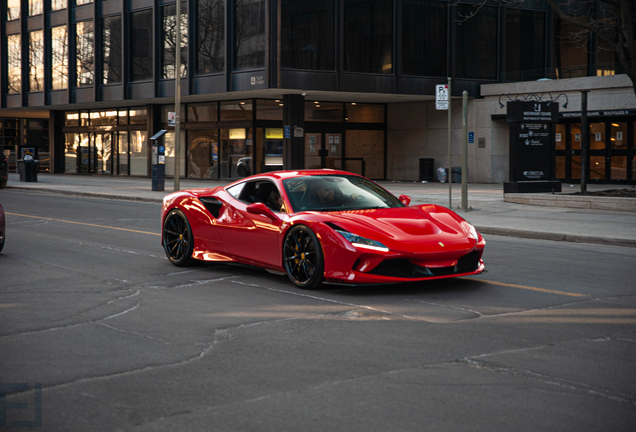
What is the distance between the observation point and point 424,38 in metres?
34.5

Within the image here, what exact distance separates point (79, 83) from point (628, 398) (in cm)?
4168

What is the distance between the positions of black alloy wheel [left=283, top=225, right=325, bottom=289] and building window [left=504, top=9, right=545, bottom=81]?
3004 cm

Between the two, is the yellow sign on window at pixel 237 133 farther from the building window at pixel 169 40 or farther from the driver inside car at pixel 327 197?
the driver inside car at pixel 327 197

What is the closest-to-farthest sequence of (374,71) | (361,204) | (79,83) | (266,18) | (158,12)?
(361,204) → (266,18) → (374,71) → (158,12) → (79,83)

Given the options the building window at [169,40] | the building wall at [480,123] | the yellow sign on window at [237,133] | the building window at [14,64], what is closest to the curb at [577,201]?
the building wall at [480,123]

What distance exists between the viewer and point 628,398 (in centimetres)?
437

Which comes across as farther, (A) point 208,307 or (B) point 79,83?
(B) point 79,83

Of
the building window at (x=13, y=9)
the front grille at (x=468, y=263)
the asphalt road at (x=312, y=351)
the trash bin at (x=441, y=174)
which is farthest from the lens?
the building window at (x=13, y=9)

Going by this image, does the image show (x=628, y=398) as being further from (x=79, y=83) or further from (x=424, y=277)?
(x=79, y=83)

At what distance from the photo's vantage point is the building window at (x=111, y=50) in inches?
1560

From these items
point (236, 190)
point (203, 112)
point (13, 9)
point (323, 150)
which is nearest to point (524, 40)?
point (323, 150)

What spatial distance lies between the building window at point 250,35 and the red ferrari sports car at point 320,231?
906 inches

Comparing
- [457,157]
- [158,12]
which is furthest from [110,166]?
[457,157]

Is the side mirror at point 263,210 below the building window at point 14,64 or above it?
below
